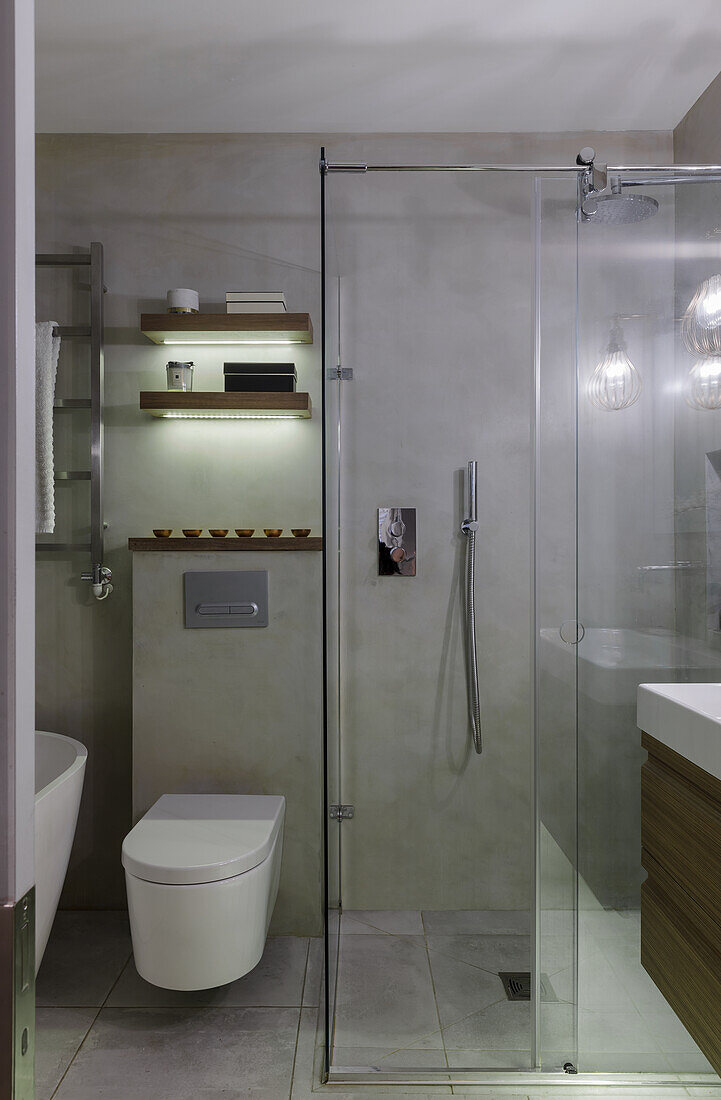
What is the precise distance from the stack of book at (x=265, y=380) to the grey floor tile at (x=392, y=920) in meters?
1.58

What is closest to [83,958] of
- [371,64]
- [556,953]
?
[556,953]

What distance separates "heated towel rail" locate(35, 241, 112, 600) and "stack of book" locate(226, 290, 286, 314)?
1.50ft

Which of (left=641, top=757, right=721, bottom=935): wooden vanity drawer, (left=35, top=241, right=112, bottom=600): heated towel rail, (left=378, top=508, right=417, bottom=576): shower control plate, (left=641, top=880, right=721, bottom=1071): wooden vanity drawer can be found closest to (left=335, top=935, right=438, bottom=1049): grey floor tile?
(left=641, top=880, right=721, bottom=1071): wooden vanity drawer

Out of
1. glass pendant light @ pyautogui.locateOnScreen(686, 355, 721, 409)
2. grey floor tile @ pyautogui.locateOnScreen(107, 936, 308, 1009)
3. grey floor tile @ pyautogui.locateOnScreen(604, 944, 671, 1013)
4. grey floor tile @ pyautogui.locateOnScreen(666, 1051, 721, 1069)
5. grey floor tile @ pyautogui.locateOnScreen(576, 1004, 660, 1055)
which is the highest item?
glass pendant light @ pyautogui.locateOnScreen(686, 355, 721, 409)

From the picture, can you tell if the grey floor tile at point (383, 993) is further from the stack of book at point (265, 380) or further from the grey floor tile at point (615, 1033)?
the stack of book at point (265, 380)

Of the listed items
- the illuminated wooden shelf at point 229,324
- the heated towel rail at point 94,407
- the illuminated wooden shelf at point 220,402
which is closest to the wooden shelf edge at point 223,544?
the heated towel rail at point 94,407

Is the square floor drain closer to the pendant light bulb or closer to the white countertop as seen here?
the white countertop

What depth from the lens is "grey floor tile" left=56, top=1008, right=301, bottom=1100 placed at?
1794mm

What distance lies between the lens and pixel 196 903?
1.87 metres

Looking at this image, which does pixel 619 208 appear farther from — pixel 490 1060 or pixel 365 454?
pixel 490 1060

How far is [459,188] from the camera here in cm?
201

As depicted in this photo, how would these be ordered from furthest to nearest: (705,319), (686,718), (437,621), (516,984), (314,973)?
(314,973) < (437,621) < (516,984) < (705,319) < (686,718)

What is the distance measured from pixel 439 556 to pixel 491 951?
106cm

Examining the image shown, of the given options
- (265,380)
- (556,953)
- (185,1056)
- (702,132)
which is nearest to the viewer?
(556,953)
